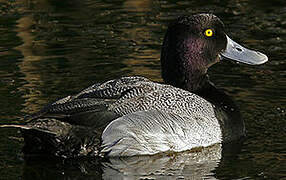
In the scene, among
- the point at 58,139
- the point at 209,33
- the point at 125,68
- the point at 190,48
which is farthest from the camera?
the point at 125,68

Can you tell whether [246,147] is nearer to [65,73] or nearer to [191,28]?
[191,28]

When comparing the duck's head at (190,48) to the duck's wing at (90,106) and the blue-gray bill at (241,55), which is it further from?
the duck's wing at (90,106)

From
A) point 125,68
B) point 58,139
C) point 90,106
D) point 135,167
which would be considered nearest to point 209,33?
point 90,106

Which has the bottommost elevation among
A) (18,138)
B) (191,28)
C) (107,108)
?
(18,138)

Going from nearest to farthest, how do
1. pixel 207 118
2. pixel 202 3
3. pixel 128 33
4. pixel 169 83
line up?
pixel 207 118 → pixel 169 83 → pixel 128 33 → pixel 202 3

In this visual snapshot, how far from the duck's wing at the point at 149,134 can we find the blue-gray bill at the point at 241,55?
4.44 ft

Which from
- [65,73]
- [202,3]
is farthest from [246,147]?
[202,3]

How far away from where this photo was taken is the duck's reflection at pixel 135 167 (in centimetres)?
730

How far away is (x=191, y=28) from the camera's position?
8625mm

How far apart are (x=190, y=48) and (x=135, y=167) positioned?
1.79m

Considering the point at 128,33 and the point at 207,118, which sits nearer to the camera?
the point at 207,118

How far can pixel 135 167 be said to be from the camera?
7547mm

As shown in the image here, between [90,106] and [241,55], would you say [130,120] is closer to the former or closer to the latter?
[90,106]

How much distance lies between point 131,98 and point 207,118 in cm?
87
